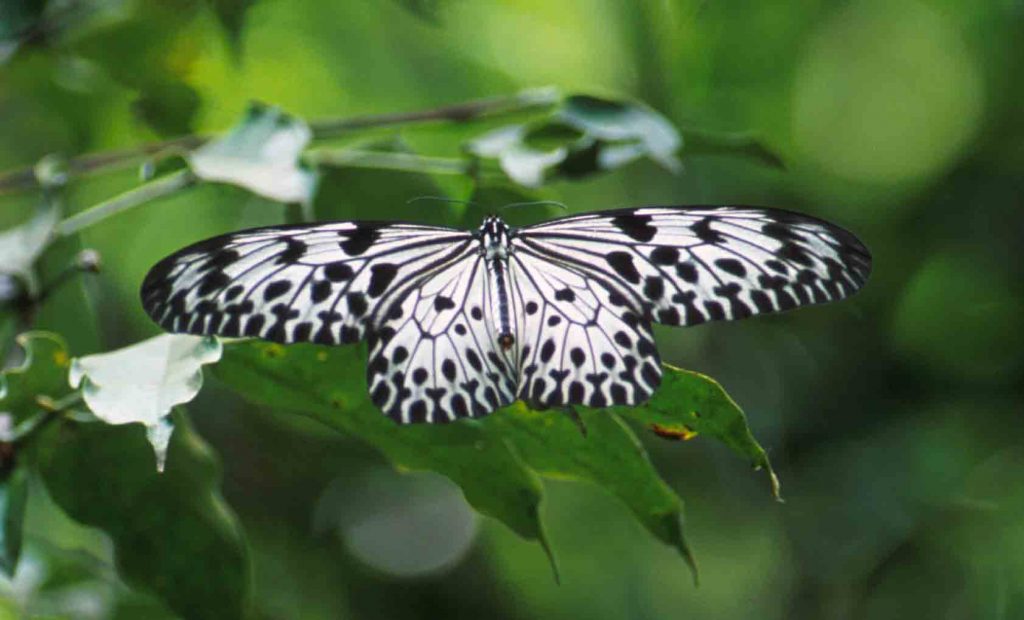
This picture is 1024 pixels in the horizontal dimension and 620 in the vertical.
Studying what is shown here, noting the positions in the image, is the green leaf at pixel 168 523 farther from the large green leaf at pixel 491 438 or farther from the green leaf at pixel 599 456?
the green leaf at pixel 599 456

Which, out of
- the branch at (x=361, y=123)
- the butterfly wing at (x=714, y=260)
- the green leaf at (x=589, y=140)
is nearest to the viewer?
the butterfly wing at (x=714, y=260)

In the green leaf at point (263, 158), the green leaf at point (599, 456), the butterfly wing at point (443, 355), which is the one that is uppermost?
the green leaf at point (263, 158)

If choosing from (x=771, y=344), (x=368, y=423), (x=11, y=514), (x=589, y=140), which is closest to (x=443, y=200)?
(x=589, y=140)

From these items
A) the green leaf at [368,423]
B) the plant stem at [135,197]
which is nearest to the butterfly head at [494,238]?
the green leaf at [368,423]

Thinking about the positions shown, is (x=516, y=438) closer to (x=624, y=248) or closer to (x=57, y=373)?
(x=624, y=248)

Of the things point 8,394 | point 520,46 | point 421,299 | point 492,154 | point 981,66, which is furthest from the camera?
point 981,66

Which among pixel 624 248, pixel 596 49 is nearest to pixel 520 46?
pixel 596 49
